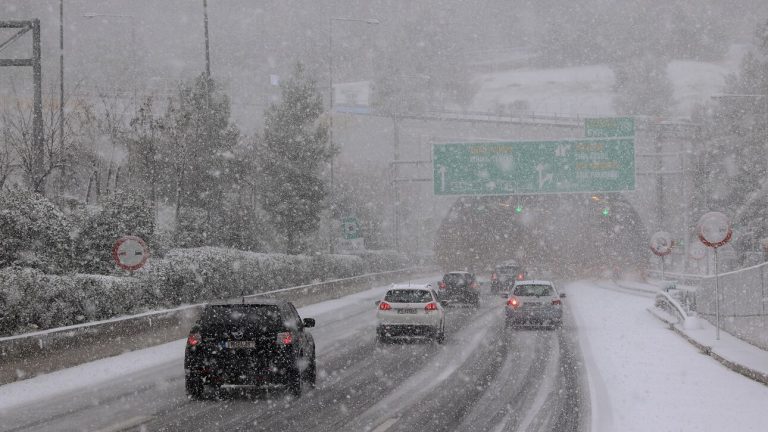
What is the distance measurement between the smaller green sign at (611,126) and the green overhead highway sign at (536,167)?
501 millimetres

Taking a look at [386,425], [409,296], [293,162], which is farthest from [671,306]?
[293,162]

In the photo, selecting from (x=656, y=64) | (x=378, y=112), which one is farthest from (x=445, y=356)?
(x=656, y=64)

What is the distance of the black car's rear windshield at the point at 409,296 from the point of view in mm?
23078

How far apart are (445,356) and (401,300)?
368cm

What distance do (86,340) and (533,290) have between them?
45.4 ft

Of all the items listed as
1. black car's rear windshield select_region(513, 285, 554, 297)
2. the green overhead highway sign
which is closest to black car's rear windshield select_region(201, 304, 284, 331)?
black car's rear windshield select_region(513, 285, 554, 297)

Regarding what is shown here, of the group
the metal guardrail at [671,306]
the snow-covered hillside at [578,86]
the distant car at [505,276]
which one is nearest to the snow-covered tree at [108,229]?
the metal guardrail at [671,306]

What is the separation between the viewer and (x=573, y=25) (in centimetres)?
18875

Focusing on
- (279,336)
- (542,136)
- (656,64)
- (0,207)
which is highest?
(656,64)

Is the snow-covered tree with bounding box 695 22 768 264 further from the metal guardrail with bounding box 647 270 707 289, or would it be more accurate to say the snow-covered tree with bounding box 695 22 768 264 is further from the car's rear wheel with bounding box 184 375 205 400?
the car's rear wheel with bounding box 184 375 205 400

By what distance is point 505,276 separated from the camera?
162ft

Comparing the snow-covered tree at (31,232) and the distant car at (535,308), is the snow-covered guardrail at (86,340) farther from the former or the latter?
the distant car at (535,308)

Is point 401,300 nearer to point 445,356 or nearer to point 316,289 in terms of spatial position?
point 445,356

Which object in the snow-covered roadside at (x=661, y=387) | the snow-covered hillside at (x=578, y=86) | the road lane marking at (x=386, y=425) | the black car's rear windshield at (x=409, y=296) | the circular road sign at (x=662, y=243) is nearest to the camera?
the road lane marking at (x=386, y=425)
